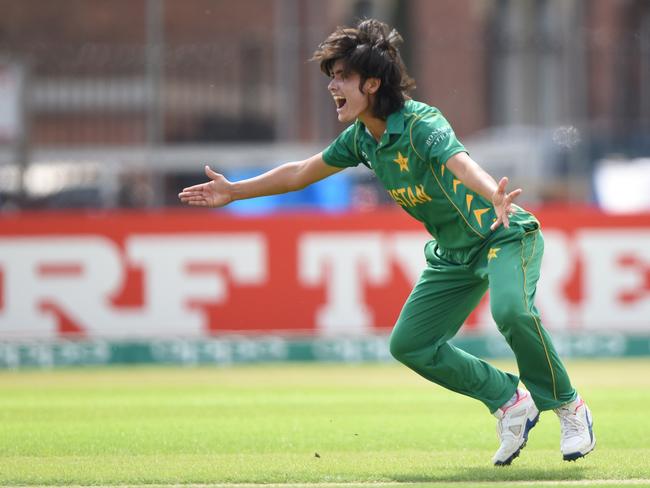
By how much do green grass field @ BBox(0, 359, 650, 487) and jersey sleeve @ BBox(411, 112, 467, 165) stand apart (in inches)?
61.2

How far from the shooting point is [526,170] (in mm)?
19844

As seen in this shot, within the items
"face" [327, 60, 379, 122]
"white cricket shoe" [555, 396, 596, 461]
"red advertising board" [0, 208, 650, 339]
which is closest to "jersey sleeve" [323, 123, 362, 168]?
"face" [327, 60, 379, 122]

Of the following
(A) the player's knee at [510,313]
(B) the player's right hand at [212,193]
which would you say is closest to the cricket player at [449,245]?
(A) the player's knee at [510,313]

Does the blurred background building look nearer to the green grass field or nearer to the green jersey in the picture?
the green grass field

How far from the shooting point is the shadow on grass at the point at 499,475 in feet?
22.9

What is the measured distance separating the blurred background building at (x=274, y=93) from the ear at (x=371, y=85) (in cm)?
1059

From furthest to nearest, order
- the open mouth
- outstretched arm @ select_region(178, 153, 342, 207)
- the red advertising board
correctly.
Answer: the red advertising board < outstretched arm @ select_region(178, 153, 342, 207) < the open mouth

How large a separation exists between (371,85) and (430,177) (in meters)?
0.56

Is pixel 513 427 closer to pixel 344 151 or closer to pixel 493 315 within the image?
pixel 493 315

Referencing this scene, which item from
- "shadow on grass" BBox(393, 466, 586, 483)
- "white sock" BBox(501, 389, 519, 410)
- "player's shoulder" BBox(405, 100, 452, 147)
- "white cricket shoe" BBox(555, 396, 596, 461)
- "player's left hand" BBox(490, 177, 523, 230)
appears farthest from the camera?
"white sock" BBox(501, 389, 519, 410)

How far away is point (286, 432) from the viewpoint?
30.3 ft

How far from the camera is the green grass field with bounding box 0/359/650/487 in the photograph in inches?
283

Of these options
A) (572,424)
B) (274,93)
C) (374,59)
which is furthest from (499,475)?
(274,93)

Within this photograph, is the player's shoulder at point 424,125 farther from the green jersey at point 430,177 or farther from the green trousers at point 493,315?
the green trousers at point 493,315
